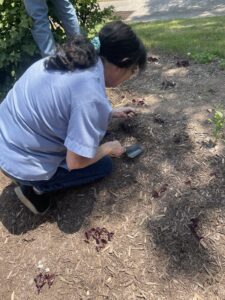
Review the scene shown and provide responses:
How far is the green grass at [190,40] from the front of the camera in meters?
5.90

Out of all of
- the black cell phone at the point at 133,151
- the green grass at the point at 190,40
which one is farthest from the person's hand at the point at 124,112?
the green grass at the point at 190,40

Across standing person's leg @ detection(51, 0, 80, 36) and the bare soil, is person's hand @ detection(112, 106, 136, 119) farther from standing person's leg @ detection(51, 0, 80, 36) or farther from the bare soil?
standing person's leg @ detection(51, 0, 80, 36)

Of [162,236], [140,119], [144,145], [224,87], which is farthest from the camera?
[224,87]

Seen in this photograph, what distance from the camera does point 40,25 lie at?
4.47 m

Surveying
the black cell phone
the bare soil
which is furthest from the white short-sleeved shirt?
the black cell phone

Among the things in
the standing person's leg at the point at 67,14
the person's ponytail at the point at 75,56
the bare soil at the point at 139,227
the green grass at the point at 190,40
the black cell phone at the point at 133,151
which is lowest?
the green grass at the point at 190,40

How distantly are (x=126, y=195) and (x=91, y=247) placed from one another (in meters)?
0.57

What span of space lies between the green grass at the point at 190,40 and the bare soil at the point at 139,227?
1907 mm

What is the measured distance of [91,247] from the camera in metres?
3.27

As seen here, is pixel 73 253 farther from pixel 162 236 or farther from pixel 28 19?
pixel 28 19

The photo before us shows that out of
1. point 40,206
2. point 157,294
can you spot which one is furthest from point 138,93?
point 157,294

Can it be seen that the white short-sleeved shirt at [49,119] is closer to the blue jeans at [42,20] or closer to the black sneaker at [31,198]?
the black sneaker at [31,198]

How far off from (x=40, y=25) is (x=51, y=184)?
1962mm

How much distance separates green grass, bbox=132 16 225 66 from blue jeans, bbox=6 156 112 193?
9.09 feet
